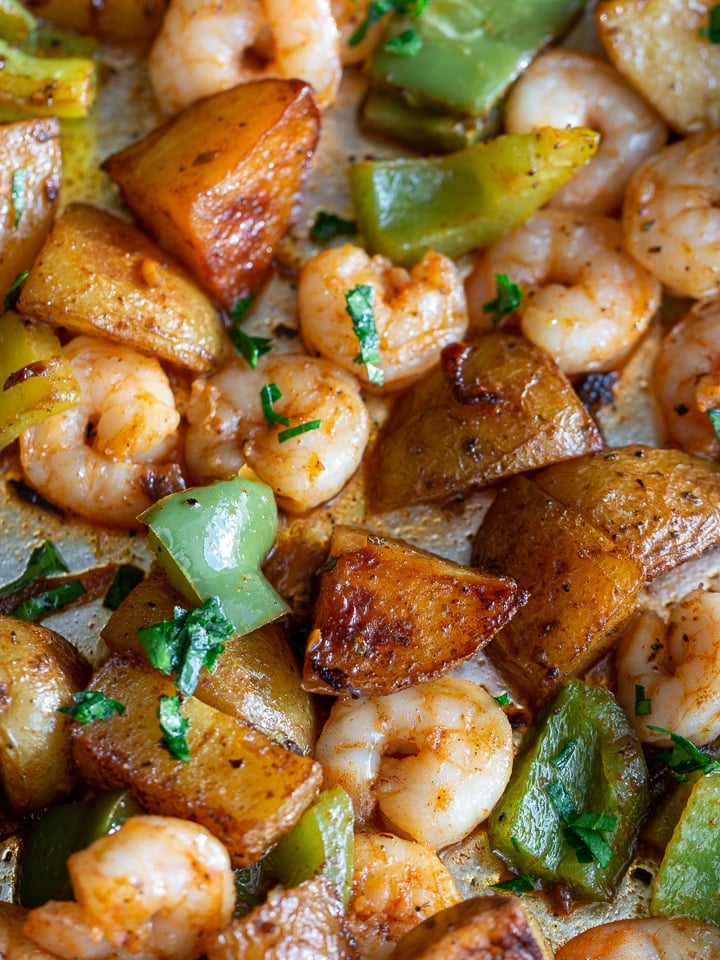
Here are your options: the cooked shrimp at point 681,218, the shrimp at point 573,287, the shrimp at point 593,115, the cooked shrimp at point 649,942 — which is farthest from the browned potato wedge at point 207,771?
the shrimp at point 593,115

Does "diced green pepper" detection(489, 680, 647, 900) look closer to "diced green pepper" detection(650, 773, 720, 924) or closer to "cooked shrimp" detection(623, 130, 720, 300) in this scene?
"diced green pepper" detection(650, 773, 720, 924)

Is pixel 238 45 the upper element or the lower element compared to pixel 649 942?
upper

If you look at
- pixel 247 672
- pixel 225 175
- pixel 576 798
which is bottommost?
pixel 576 798

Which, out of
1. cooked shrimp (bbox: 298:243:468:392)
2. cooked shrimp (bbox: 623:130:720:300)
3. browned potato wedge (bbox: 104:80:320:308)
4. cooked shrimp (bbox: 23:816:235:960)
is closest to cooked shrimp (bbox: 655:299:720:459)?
cooked shrimp (bbox: 623:130:720:300)

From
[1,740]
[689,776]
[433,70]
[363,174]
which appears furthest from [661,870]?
[433,70]

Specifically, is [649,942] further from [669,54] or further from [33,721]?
[669,54]

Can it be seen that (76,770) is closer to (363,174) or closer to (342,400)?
(342,400)

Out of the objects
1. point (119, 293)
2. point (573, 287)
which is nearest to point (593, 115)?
point (573, 287)
